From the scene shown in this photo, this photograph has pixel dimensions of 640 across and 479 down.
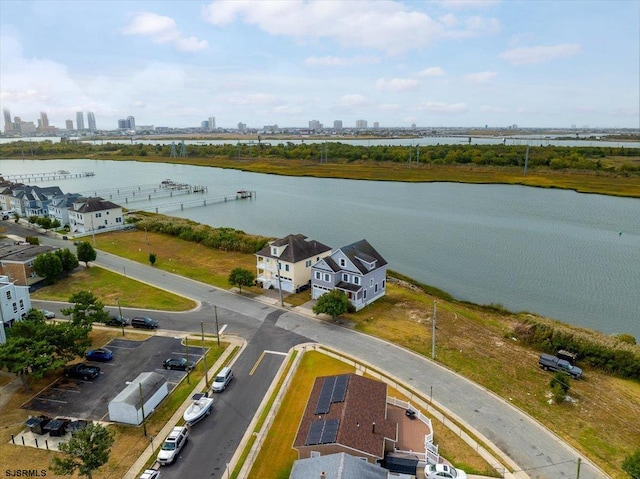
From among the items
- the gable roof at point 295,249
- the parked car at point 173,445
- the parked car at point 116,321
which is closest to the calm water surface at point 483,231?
the gable roof at point 295,249

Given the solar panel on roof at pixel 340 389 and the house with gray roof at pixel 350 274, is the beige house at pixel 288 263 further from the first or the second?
the solar panel on roof at pixel 340 389

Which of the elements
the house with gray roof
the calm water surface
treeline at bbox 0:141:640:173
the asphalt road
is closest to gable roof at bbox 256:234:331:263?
the house with gray roof

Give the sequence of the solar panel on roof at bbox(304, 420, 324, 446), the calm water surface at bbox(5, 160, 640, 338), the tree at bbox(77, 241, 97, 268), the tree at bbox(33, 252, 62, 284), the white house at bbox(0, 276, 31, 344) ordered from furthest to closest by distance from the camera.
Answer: the tree at bbox(77, 241, 97, 268), the calm water surface at bbox(5, 160, 640, 338), the tree at bbox(33, 252, 62, 284), the white house at bbox(0, 276, 31, 344), the solar panel on roof at bbox(304, 420, 324, 446)

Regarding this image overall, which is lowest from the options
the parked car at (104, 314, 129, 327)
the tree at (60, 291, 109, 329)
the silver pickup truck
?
the silver pickup truck

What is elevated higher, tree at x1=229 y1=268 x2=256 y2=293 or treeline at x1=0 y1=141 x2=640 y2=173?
treeline at x1=0 y1=141 x2=640 y2=173

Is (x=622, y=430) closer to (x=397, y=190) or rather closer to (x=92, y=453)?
(x=92, y=453)

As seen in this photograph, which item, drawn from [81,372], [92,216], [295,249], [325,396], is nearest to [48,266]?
[81,372]

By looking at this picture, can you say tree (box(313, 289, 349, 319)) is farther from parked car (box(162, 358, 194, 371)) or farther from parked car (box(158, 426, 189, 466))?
parked car (box(158, 426, 189, 466))

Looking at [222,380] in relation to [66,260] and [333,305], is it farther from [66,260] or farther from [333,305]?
[66,260]
